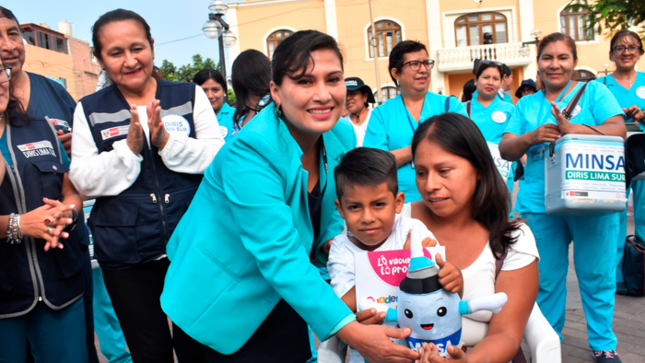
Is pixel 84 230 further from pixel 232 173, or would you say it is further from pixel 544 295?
pixel 544 295

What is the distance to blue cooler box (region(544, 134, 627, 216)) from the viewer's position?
10.3ft

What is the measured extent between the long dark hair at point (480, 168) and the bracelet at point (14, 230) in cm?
172

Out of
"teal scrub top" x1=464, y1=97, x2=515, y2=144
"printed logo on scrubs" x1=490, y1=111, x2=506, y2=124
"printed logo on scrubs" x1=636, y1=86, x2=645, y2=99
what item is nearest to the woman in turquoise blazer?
"teal scrub top" x1=464, y1=97, x2=515, y2=144

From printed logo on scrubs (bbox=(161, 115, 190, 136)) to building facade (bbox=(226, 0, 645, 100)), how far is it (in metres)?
27.1

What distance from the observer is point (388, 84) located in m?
29.8

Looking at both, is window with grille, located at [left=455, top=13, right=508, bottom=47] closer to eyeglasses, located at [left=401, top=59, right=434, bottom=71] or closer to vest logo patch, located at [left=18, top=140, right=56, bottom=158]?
eyeglasses, located at [left=401, top=59, right=434, bottom=71]

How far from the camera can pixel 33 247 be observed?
2455 mm

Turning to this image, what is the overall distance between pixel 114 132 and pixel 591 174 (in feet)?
8.46

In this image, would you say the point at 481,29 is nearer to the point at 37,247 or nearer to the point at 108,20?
the point at 108,20

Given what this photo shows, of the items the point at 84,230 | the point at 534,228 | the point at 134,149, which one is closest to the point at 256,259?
the point at 134,149

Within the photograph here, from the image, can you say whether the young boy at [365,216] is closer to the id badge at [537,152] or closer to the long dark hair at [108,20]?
the long dark hair at [108,20]

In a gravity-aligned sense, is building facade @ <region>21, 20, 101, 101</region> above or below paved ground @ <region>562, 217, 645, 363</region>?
above

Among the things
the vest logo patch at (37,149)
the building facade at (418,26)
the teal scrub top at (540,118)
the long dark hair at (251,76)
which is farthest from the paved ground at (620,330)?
the building facade at (418,26)

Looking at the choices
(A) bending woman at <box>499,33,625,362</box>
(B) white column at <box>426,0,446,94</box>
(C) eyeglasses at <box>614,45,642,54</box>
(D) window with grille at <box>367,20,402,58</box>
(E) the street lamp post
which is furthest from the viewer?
(D) window with grille at <box>367,20,402,58</box>
